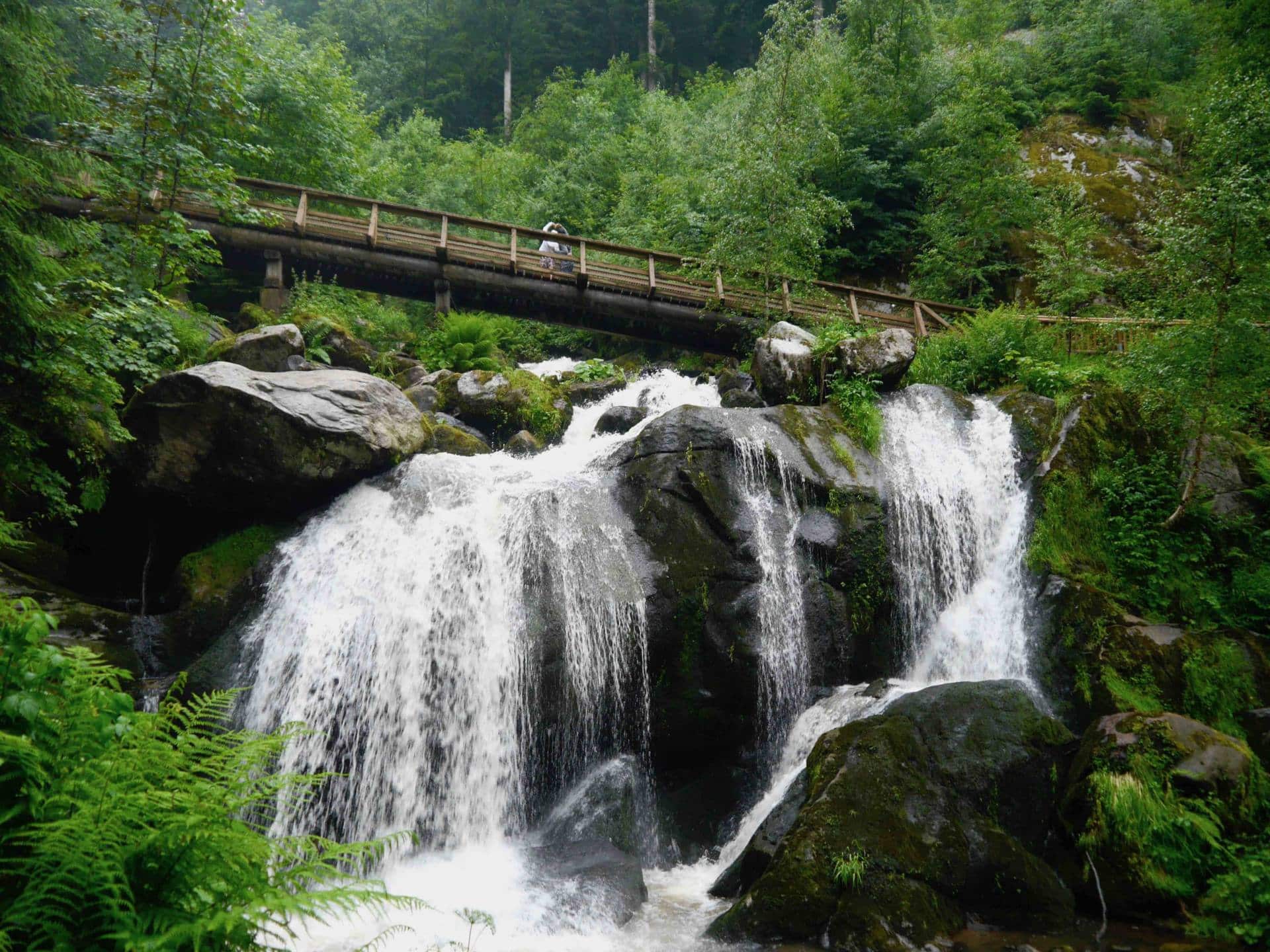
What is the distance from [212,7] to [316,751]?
10205mm

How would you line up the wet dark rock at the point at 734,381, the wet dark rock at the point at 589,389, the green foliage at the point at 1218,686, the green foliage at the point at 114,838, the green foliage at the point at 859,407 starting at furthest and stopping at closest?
the wet dark rock at the point at 589,389
the wet dark rock at the point at 734,381
the green foliage at the point at 859,407
the green foliage at the point at 1218,686
the green foliage at the point at 114,838

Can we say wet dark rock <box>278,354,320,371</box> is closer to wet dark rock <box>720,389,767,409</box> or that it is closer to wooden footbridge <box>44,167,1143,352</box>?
wooden footbridge <box>44,167,1143,352</box>

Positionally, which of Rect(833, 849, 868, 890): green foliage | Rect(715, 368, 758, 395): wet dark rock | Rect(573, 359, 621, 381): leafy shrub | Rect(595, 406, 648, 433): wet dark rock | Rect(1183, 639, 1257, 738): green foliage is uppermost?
Rect(573, 359, 621, 381): leafy shrub

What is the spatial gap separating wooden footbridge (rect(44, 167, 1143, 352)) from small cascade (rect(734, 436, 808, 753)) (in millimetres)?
6668

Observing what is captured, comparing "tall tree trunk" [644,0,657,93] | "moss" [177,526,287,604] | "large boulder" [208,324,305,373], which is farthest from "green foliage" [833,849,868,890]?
"tall tree trunk" [644,0,657,93]

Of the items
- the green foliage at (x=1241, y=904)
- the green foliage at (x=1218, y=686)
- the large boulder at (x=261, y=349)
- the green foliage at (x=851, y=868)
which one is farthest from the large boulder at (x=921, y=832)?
the large boulder at (x=261, y=349)

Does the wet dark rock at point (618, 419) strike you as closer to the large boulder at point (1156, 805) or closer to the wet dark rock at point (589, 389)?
the wet dark rock at point (589, 389)

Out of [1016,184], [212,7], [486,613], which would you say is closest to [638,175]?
[1016,184]

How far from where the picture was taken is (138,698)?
25.5 feet

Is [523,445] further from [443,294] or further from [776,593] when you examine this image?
[443,294]

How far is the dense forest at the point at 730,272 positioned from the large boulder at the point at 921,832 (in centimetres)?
70

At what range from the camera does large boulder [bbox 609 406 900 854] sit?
8102 mm

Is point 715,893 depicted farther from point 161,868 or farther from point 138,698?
point 138,698

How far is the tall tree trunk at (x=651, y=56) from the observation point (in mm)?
36781
